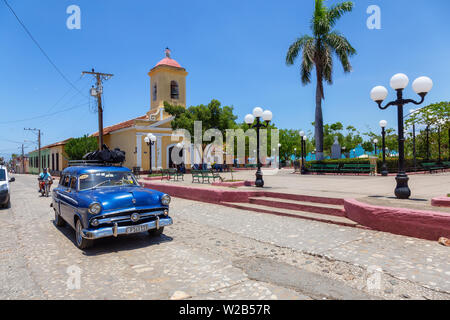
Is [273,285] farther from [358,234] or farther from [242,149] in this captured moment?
[242,149]

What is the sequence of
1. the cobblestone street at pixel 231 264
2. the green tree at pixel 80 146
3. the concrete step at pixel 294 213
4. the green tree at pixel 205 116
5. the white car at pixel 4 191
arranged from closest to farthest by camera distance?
the cobblestone street at pixel 231 264 < the concrete step at pixel 294 213 < the white car at pixel 4 191 < the green tree at pixel 205 116 < the green tree at pixel 80 146

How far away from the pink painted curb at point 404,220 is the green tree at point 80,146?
35.2 m

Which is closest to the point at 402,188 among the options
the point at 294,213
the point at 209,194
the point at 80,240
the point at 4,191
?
the point at 294,213

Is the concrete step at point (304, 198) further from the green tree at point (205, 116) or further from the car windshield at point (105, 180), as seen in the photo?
the green tree at point (205, 116)

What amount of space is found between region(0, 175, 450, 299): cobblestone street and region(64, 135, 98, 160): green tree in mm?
31019

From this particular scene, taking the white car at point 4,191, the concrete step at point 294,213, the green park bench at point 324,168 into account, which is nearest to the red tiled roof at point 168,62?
the green park bench at point 324,168

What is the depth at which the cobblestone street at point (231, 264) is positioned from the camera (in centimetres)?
345

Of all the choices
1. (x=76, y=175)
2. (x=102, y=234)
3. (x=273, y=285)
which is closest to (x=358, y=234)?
(x=273, y=285)

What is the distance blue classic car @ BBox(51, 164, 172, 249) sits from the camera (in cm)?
486

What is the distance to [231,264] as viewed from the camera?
443 centimetres

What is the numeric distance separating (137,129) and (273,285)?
32584 mm

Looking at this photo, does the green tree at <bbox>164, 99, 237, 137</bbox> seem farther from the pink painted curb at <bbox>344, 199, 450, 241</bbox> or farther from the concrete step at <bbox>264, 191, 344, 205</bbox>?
the pink painted curb at <bbox>344, 199, 450, 241</bbox>

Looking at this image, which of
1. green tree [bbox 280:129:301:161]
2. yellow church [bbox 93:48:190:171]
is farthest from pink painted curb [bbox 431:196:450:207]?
green tree [bbox 280:129:301:161]

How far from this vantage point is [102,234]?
4.78m
